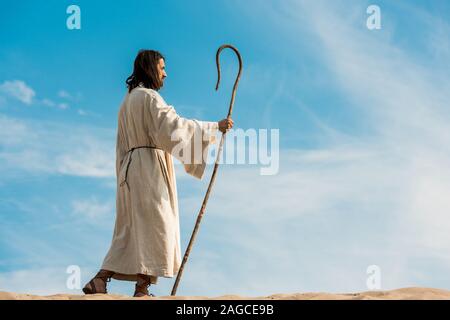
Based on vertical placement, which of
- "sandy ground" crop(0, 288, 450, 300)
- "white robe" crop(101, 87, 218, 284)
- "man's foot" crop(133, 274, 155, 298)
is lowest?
"sandy ground" crop(0, 288, 450, 300)

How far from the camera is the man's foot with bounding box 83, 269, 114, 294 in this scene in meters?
7.32

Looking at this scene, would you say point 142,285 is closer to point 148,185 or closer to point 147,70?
point 148,185

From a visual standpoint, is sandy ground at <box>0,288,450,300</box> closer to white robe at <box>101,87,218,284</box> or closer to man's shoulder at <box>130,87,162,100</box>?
white robe at <box>101,87,218,284</box>

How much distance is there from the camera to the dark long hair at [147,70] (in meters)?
7.99

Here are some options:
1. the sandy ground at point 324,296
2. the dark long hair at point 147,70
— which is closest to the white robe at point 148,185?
the dark long hair at point 147,70

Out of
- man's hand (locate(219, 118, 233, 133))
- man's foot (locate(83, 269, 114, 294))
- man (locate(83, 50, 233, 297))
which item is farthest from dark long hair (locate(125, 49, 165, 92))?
man's foot (locate(83, 269, 114, 294))

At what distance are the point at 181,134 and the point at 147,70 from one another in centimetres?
79

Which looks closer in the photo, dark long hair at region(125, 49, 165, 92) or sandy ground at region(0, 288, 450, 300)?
sandy ground at region(0, 288, 450, 300)

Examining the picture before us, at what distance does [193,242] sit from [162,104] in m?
1.43

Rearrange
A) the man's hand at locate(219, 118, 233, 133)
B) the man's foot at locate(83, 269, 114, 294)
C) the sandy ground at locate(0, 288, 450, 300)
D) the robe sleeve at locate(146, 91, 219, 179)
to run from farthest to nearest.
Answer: the man's hand at locate(219, 118, 233, 133)
the robe sleeve at locate(146, 91, 219, 179)
the man's foot at locate(83, 269, 114, 294)
the sandy ground at locate(0, 288, 450, 300)

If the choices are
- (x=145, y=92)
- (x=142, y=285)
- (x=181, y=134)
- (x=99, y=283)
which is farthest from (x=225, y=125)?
(x=99, y=283)
